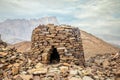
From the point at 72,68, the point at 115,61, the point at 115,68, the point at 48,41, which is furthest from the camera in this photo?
the point at 115,61

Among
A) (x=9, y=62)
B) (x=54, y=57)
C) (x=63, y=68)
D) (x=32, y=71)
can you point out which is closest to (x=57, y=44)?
(x=54, y=57)

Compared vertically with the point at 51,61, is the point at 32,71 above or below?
below

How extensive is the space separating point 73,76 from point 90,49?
2945cm

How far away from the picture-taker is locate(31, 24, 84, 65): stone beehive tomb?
11.6m

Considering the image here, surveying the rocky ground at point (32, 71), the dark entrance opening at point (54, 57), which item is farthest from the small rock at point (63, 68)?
the dark entrance opening at point (54, 57)

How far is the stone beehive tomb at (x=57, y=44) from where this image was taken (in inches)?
456

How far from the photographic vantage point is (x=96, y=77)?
31.8ft

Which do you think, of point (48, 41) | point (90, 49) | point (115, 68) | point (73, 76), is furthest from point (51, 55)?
point (90, 49)

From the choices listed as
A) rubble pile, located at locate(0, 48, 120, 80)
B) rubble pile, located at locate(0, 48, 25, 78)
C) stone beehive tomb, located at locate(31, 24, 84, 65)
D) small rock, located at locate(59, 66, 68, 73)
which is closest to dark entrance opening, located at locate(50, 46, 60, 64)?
stone beehive tomb, located at locate(31, 24, 84, 65)

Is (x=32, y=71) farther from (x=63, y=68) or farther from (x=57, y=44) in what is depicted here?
(x=57, y=44)

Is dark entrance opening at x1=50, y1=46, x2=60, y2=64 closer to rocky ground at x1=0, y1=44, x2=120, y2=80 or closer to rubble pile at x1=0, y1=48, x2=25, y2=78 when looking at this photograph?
rocky ground at x1=0, y1=44, x2=120, y2=80

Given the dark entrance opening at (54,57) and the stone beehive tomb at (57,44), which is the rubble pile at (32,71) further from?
the dark entrance opening at (54,57)

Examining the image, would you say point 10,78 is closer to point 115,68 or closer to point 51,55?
point 51,55

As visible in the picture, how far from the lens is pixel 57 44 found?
11742 mm
